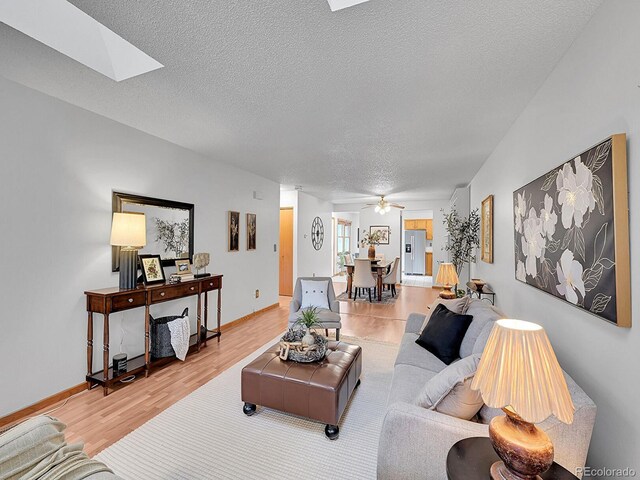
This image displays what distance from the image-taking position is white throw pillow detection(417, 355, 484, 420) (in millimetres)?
1349

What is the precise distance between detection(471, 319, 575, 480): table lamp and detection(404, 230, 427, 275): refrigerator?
10.1 metres

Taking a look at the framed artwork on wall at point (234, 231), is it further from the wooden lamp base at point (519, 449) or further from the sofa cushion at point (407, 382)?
the wooden lamp base at point (519, 449)

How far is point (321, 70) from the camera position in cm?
191

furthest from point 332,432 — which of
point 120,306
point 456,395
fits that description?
point 120,306

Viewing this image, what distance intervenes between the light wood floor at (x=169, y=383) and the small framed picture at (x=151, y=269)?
3.10 ft

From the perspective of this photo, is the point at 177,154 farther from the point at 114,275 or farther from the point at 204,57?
the point at 204,57

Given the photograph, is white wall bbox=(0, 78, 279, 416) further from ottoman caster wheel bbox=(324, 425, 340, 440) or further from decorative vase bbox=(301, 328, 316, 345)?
ottoman caster wheel bbox=(324, 425, 340, 440)

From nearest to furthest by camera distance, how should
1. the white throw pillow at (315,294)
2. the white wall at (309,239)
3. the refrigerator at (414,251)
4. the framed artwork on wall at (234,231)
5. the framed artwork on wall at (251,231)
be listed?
the white throw pillow at (315,294) → the framed artwork on wall at (234,231) → the framed artwork on wall at (251,231) → the white wall at (309,239) → the refrigerator at (414,251)

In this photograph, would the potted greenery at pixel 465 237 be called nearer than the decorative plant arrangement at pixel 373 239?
Yes

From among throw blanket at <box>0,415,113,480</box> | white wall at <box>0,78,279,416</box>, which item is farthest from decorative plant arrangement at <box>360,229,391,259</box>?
throw blanket at <box>0,415,113,480</box>

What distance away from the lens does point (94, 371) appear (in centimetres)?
270

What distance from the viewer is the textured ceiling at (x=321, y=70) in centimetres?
143

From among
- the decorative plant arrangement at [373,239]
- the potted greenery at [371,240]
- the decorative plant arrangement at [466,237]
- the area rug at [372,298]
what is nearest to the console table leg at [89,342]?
the area rug at [372,298]

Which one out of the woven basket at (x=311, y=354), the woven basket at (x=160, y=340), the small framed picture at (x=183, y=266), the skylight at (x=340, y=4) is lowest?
the woven basket at (x=160, y=340)
